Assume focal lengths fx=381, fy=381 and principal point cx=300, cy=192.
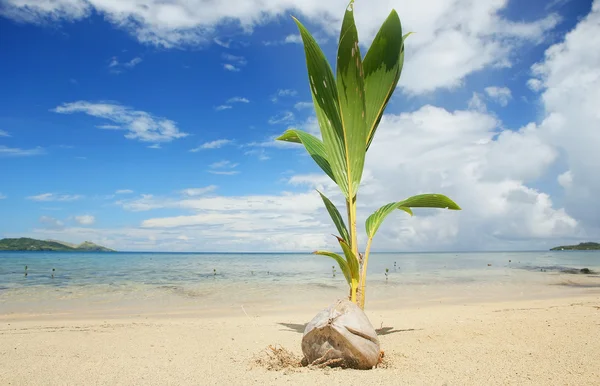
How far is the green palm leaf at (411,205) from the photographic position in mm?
4230

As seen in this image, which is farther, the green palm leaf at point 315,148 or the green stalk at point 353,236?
the green palm leaf at point 315,148

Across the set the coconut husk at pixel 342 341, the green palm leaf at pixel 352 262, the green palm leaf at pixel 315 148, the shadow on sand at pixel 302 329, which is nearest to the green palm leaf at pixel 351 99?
the green palm leaf at pixel 315 148

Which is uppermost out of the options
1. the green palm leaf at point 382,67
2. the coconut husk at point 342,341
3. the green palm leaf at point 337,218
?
the green palm leaf at point 382,67

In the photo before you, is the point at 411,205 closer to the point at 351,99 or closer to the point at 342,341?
the point at 351,99

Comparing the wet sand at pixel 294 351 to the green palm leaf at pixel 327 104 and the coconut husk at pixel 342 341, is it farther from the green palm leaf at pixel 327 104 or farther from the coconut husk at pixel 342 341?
the green palm leaf at pixel 327 104

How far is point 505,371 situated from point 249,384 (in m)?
2.20

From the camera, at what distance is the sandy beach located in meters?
3.18

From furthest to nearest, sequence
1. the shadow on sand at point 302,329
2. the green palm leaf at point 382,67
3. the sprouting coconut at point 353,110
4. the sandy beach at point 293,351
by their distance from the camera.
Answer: the shadow on sand at point 302,329
the green palm leaf at point 382,67
the sprouting coconut at point 353,110
the sandy beach at point 293,351

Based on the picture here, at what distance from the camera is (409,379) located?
3.07m

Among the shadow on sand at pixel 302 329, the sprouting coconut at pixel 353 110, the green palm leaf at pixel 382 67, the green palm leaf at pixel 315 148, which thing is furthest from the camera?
the shadow on sand at pixel 302 329

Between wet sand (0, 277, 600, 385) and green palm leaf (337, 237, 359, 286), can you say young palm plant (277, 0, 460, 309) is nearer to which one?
green palm leaf (337, 237, 359, 286)

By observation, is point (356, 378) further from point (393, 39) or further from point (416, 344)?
point (393, 39)

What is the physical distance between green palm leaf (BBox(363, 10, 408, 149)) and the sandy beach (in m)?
2.55

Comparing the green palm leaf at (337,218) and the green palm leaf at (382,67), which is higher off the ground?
the green palm leaf at (382,67)
